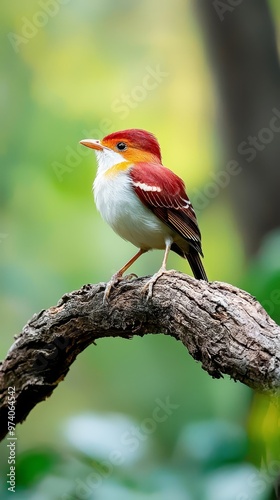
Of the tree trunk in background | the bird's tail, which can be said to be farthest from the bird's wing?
the tree trunk in background

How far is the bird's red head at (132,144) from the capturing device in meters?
2.87

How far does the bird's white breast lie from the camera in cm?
267

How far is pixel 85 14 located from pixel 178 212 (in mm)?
3262

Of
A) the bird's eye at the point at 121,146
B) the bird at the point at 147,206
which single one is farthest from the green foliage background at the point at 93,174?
the bird's eye at the point at 121,146

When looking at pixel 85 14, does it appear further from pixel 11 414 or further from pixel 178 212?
pixel 11 414

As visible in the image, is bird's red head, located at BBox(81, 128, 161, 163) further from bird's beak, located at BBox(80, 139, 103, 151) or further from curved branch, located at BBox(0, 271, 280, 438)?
curved branch, located at BBox(0, 271, 280, 438)

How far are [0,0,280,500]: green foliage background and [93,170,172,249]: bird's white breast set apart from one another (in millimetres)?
732

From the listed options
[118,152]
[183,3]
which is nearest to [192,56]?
[183,3]

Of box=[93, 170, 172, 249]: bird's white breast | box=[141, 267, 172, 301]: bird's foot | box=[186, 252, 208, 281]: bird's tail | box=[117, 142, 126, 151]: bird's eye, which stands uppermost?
box=[117, 142, 126, 151]: bird's eye

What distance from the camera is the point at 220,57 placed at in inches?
173

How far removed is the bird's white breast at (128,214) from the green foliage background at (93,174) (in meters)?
0.73

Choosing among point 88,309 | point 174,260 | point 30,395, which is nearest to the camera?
point 88,309

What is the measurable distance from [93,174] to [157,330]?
8.28 feet

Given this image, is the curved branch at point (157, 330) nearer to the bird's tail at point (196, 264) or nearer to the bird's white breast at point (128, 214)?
the bird's white breast at point (128, 214)
